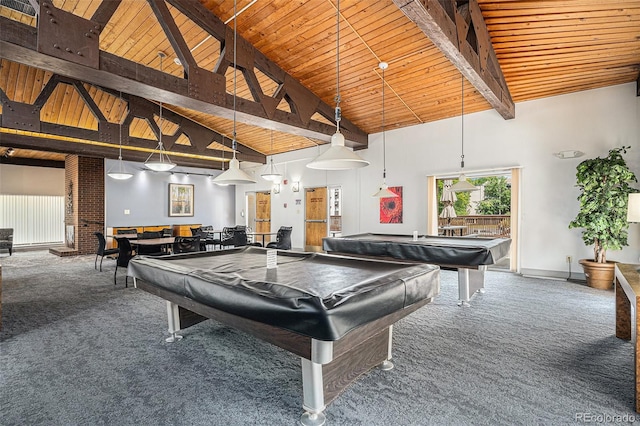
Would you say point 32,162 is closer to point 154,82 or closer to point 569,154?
point 154,82

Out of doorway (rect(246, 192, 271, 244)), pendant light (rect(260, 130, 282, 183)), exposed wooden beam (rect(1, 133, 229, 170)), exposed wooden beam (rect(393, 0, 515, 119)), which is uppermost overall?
exposed wooden beam (rect(393, 0, 515, 119))

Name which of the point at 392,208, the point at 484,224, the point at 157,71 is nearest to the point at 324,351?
the point at 157,71

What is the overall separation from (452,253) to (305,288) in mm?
2509

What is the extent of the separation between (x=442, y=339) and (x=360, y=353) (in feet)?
4.08

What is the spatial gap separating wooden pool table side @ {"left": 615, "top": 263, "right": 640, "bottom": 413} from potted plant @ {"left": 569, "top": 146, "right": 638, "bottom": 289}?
223cm

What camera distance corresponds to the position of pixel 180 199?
1070 cm

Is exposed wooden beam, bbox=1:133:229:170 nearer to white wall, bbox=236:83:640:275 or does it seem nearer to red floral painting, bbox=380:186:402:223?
red floral painting, bbox=380:186:402:223

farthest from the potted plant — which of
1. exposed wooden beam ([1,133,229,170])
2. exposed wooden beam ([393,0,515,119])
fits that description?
exposed wooden beam ([1,133,229,170])

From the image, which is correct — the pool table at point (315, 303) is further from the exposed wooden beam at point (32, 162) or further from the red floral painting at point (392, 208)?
A: the exposed wooden beam at point (32, 162)

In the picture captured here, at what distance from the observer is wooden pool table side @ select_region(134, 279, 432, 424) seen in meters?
1.60

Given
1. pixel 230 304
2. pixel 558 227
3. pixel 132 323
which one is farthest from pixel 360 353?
pixel 558 227

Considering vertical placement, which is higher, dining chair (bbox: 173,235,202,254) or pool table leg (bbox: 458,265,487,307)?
dining chair (bbox: 173,235,202,254)

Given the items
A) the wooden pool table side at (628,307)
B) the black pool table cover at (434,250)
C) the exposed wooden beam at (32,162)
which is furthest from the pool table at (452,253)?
the exposed wooden beam at (32,162)

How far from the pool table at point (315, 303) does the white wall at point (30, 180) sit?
11.1 m
